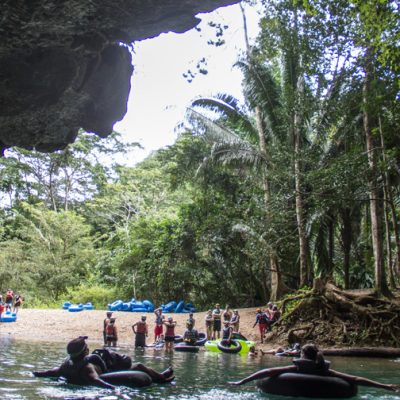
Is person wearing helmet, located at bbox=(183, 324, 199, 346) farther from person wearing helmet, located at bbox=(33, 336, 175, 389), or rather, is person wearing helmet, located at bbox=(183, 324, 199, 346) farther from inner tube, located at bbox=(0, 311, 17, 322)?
inner tube, located at bbox=(0, 311, 17, 322)

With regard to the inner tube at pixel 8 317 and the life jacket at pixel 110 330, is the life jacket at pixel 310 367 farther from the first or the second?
the inner tube at pixel 8 317

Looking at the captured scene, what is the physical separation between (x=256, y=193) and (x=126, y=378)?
17.5 metres

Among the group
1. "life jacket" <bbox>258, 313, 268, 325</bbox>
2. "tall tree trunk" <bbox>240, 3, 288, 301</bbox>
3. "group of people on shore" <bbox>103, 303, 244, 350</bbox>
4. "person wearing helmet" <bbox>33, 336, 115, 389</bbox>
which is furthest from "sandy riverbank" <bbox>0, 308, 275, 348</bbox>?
"person wearing helmet" <bbox>33, 336, 115, 389</bbox>

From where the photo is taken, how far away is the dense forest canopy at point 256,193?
14.3m

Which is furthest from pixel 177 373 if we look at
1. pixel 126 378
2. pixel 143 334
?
pixel 143 334

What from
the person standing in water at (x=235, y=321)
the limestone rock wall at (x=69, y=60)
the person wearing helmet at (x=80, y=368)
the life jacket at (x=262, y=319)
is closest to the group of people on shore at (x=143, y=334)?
the person standing in water at (x=235, y=321)

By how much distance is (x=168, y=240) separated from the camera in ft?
96.6

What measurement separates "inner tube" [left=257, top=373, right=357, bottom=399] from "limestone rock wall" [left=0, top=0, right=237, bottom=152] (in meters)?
7.07

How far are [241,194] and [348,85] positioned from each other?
13445mm

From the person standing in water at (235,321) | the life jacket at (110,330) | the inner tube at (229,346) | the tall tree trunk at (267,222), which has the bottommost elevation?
the inner tube at (229,346)

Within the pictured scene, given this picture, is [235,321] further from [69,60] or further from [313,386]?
[69,60]

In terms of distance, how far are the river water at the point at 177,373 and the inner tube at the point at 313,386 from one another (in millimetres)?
251

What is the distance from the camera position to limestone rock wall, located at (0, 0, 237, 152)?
838 cm

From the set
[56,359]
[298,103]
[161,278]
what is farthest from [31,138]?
[161,278]
